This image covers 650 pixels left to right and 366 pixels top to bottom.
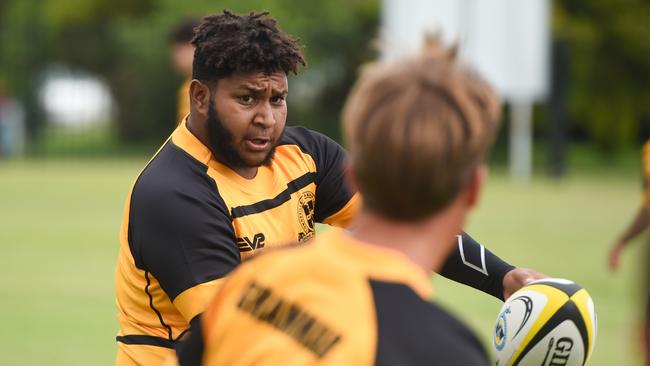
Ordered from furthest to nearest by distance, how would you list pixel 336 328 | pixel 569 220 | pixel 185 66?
pixel 569 220 → pixel 185 66 → pixel 336 328

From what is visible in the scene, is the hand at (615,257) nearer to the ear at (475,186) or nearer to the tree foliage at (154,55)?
the ear at (475,186)

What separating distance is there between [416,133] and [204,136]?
71.7 inches

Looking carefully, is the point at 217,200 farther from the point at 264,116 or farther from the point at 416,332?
the point at 416,332

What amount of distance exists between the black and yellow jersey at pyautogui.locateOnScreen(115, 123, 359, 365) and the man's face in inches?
2.7

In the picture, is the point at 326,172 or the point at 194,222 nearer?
the point at 194,222

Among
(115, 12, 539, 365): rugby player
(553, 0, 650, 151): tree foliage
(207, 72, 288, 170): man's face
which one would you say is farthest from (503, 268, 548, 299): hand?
(553, 0, 650, 151): tree foliage

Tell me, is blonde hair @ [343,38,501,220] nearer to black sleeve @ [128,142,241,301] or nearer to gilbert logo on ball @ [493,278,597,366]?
black sleeve @ [128,142,241,301]

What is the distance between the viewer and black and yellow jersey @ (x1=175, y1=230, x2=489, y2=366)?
2135 mm

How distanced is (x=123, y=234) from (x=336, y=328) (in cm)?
176

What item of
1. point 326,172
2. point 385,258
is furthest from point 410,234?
point 326,172

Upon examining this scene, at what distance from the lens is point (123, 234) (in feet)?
12.3

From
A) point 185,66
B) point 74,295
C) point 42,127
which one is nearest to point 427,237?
point 185,66

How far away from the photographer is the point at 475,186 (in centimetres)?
230

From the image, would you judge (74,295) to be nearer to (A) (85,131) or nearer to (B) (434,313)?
(B) (434,313)
